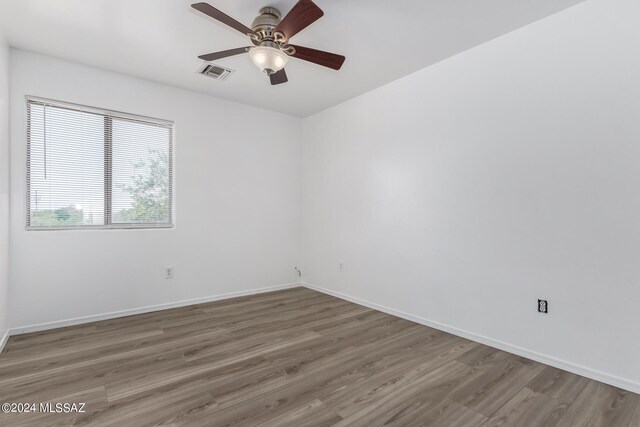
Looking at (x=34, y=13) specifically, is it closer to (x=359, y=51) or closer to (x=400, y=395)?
(x=359, y=51)

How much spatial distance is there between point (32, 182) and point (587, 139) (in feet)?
15.6

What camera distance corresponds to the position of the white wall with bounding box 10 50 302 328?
300 centimetres

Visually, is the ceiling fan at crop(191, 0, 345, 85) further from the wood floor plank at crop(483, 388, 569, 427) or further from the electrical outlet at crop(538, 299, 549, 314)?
the wood floor plank at crop(483, 388, 569, 427)

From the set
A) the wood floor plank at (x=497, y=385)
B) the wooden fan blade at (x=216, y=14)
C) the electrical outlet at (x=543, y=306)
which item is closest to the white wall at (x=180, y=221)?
the wooden fan blade at (x=216, y=14)

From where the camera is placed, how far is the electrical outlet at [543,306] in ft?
7.99

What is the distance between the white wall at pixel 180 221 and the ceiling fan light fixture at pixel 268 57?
77.1 inches

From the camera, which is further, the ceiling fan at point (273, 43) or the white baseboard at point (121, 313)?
the white baseboard at point (121, 313)

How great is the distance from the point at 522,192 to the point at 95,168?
163 inches

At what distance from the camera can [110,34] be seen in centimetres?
270

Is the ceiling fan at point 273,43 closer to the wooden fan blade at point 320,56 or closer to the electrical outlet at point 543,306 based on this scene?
the wooden fan blade at point 320,56

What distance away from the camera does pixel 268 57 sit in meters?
2.32

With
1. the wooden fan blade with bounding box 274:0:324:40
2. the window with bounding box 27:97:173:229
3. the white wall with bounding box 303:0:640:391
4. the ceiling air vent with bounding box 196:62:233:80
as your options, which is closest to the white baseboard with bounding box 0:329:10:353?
the window with bounding box 27:97:173:229

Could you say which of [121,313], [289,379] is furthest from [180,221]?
[289,379]

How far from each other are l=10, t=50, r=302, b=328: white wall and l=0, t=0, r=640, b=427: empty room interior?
24 mm
